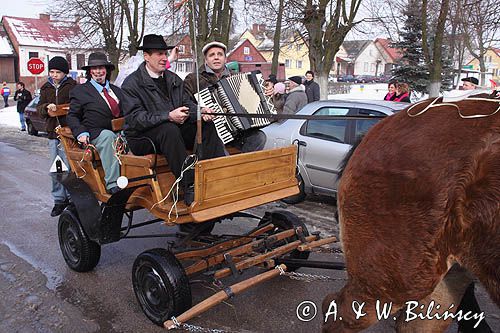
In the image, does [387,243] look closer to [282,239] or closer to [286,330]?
[286,330]

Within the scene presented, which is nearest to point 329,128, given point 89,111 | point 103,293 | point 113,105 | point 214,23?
point 113,105

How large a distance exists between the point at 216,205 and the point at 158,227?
2.65 m

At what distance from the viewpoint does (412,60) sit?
70.9 ft

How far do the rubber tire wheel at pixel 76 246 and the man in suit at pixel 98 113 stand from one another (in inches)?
19.6

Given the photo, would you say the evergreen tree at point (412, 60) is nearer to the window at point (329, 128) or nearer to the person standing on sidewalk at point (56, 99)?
the window at point (329, 128)

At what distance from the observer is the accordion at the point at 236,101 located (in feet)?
13.4

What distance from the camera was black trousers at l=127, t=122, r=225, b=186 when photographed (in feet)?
12.7

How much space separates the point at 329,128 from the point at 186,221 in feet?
12.7

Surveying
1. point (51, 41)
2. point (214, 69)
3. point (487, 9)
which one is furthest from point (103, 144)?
point (51, 41)

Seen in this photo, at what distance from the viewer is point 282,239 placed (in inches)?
169

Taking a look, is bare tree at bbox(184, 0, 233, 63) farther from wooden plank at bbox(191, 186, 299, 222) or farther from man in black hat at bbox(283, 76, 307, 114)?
wooden plank at bbox(191, 186, 299, 222)

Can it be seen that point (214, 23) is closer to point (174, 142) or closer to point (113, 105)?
point (113, 105)

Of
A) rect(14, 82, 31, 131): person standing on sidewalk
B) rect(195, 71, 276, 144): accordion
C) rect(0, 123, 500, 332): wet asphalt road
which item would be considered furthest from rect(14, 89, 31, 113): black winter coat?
rect(195, 71, 276, 144): accordion

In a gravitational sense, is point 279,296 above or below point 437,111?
below
